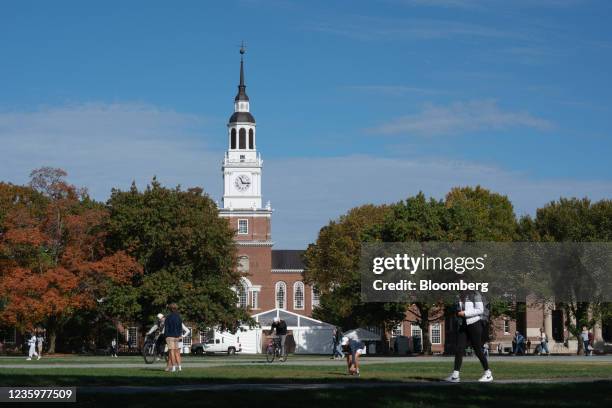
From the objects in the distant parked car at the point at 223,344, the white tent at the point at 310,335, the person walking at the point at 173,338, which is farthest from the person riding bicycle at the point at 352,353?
the distant parked car at the point at 223,344

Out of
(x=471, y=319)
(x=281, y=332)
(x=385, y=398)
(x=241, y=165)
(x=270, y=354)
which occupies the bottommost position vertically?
(x=385, y=398)

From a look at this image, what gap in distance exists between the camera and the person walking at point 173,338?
27.1 m

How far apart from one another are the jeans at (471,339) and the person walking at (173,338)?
27.8 ft

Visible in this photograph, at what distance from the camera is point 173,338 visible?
27.5m

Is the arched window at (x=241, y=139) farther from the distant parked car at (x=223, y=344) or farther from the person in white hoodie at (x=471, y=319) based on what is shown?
the person in white hoodie at (x=471, y=319)

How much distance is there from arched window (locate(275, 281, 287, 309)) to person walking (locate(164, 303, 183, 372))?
112 metres

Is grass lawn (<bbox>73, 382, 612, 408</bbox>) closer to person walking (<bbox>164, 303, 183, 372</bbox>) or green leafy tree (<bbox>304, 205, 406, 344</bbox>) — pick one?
person walking (<bbox>164, 303, 183, 372</bbox>)

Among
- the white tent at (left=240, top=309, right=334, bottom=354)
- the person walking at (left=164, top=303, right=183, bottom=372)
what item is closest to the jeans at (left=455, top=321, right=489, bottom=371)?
the person walking at (left=164, top=303, right=183, bottom=372)

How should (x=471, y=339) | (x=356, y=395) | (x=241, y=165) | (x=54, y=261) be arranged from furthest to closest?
(x=241, y=165) → (x=54, y=261) → (x=471, y=339) → (x=356, y=395)

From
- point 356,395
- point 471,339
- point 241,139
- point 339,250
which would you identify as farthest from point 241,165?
point 356,395

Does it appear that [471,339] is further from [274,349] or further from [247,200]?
[247,200]

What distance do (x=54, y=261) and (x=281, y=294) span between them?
79.2m

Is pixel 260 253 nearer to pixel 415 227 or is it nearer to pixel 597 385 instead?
pixel 415 227

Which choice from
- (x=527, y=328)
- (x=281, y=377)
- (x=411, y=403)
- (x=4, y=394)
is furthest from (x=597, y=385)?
(x=527, y=328)
